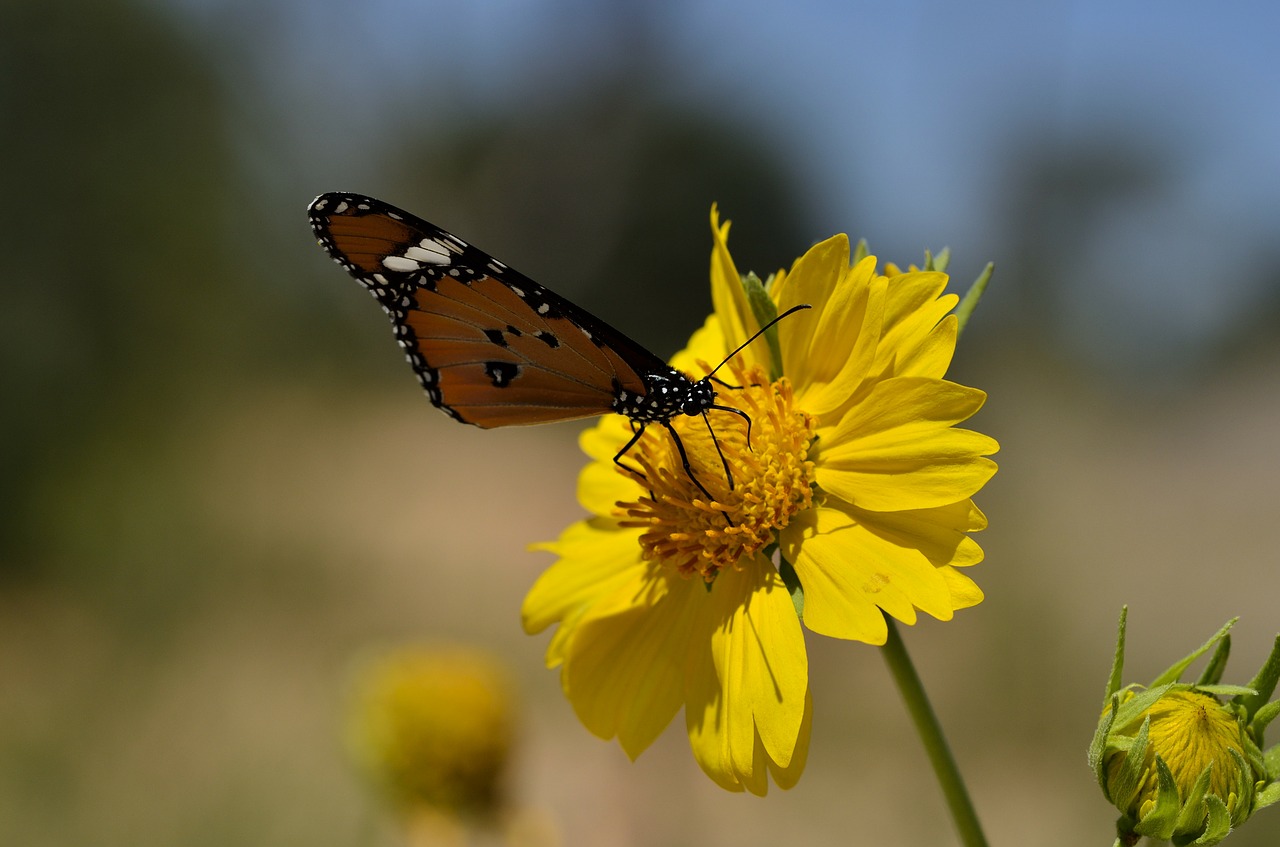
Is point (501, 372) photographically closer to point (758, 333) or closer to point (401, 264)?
point (401, 264)

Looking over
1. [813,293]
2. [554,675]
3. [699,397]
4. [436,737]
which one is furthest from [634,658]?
[554,675]

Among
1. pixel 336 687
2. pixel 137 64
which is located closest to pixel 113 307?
pixel 137 64

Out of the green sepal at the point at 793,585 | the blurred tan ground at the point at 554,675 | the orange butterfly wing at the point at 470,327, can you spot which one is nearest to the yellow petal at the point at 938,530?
the green sepal at the point at 793,585

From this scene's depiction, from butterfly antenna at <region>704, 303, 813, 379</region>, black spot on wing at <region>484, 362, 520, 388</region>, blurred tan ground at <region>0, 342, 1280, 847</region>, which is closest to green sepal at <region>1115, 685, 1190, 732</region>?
butterfly antenna at <region>704, 303, 813, 379</region>

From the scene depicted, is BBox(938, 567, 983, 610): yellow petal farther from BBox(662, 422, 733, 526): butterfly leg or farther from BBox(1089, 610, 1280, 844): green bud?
BBox(662, 422, 733, 526): butterfly leg

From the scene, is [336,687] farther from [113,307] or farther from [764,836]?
[113,307]

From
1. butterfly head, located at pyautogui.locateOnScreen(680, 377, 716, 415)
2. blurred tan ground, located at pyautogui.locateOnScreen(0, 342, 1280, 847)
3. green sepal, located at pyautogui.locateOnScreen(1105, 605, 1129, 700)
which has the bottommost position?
blurred tan ground, located at pyautogui.locateOnScreen(0, 342, 1280, 847)

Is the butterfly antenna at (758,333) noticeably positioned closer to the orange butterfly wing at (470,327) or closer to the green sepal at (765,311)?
the green sepal at (765,311)
